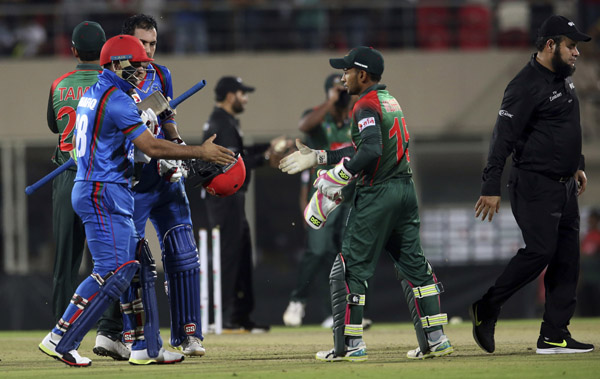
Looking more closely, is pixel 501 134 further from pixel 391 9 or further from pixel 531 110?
pixel 391 9

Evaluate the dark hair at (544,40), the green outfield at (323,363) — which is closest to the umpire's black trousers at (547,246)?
the green outfield at (323,363)

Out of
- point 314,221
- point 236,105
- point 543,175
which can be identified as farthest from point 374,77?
point 236,105

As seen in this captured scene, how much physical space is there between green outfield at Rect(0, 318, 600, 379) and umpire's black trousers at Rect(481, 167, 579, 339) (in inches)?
14.0

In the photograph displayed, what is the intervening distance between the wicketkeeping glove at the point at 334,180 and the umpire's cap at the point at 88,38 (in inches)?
79.2

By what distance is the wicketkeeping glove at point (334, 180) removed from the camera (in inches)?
285

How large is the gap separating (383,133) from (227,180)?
3.86 feet

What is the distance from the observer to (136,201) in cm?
764

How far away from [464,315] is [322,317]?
182 cm

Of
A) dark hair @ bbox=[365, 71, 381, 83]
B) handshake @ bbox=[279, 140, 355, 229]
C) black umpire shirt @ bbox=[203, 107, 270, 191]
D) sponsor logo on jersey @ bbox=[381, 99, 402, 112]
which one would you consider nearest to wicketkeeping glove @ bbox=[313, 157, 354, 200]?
handshake @ bbox=[279, 140, 355, 229]

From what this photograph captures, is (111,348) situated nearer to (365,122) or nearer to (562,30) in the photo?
(365,122)

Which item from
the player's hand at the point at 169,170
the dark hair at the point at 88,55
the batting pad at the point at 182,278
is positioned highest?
the dark hair at the point at 88,55

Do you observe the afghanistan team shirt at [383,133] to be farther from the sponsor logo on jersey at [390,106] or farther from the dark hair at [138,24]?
the dark hair at [138,24]

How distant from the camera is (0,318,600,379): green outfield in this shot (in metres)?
6.38

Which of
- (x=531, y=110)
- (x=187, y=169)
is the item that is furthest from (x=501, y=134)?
(x=187, y=169)
